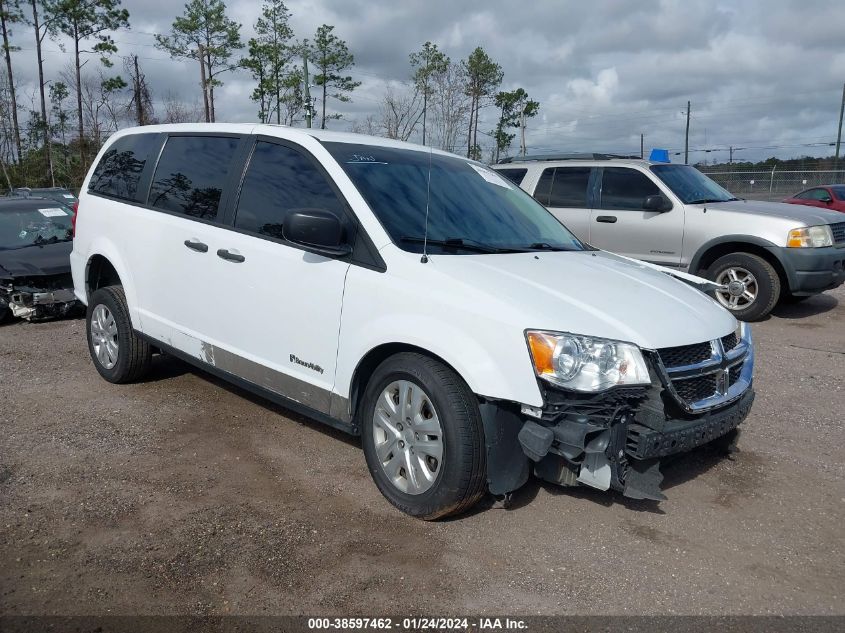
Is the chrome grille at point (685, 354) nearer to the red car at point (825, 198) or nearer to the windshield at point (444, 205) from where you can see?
the windshield at point (444, 205)

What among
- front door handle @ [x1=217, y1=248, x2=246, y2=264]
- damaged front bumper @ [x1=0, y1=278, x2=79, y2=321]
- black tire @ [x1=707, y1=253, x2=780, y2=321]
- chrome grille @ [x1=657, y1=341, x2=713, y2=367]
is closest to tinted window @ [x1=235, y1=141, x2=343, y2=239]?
front door handle @ [x1=217, y1=248, x2=246, y2=264]

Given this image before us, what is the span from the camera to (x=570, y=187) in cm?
949

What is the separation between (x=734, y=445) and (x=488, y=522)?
77.9 inches

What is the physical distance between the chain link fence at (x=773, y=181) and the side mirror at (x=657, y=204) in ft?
89.0

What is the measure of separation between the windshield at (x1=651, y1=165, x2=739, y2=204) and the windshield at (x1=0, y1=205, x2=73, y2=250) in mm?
7583

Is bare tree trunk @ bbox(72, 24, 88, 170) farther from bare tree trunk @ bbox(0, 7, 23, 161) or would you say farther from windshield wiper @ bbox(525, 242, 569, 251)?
windshield wiper @ bbox(525, 242, 569, 251)

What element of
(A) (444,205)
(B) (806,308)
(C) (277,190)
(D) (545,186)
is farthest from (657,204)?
(C) (277,190)

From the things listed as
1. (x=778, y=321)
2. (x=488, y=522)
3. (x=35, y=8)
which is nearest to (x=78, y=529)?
(x=488, y=522)

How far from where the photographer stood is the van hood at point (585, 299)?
320 cm

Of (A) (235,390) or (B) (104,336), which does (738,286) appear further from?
(B) (104,336)

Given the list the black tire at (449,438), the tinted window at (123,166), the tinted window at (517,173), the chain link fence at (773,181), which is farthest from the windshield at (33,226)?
the chain link fence at (773,181)

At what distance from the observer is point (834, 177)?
33.9 m

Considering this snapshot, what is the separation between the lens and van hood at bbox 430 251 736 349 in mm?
3201

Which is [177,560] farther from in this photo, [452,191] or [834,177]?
[834,177]
